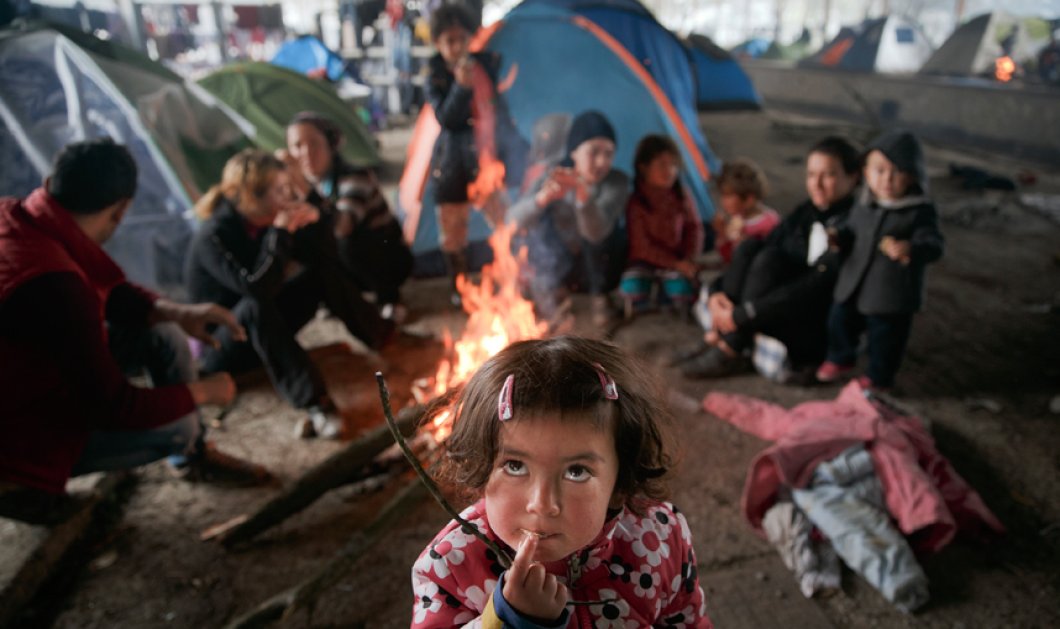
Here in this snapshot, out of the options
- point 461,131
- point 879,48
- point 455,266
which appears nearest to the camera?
point 461,131

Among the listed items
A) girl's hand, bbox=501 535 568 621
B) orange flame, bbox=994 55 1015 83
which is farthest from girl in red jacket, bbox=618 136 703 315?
orange flame, bbox=994 55 1015 83

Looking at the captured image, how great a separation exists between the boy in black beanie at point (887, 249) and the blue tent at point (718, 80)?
416 inches

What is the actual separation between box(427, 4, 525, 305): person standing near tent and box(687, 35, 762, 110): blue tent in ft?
31.1

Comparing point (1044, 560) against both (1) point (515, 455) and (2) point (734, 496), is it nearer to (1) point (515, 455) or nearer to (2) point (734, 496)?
(2) point (734, 496)

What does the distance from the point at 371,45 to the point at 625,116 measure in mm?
10621

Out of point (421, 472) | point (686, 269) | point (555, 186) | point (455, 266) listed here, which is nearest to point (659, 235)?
point (686, 269)

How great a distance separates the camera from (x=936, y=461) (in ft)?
8.39

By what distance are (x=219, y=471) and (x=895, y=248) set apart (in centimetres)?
356

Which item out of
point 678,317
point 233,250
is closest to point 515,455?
point 233,250

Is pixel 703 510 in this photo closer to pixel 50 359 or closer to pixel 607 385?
pixel 607 385

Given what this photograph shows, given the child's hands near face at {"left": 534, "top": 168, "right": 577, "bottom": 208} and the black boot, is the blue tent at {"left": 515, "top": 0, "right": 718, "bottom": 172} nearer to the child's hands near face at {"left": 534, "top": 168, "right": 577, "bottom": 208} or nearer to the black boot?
the child's hands near face at {"left": 534, "top": 168, "right": 577, "bottom": 208}

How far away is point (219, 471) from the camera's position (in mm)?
2852

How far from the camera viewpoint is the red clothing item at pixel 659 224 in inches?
173

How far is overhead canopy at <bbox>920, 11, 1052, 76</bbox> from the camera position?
12.8m
